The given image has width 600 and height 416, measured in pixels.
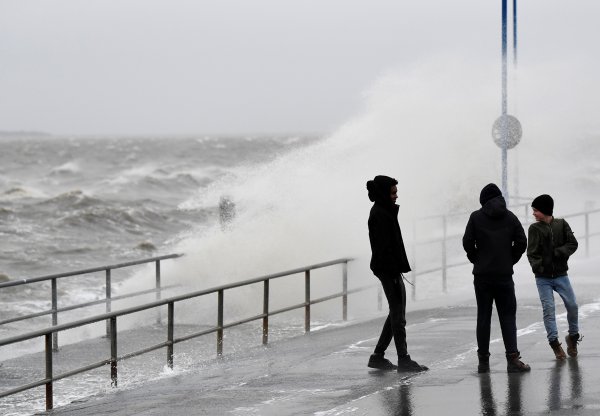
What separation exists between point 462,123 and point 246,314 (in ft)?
67.4

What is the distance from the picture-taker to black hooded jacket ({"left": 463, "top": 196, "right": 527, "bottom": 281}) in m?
9.28

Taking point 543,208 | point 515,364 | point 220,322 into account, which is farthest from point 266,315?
point 543,208

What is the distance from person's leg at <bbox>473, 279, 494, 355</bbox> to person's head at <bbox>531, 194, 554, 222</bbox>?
839mm

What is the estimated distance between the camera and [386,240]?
31.4 feet

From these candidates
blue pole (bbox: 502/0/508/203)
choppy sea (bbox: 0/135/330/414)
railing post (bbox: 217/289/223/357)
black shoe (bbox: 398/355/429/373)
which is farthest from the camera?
choppy sea (bbox: 0/135/330/414)

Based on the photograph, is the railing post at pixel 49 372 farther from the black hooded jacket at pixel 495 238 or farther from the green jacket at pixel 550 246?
the green jacket at pixel 550 246

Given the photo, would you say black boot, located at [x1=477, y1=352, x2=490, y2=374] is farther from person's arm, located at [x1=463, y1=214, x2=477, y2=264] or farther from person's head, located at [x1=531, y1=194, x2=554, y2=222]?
person's head, located at [x1=531, y1=194, x2=554, y2=222]

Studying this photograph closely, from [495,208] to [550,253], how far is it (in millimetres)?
961

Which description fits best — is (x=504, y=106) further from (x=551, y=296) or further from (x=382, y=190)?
(x=382, y=190)

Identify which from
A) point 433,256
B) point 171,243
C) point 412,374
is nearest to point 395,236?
point 412,374

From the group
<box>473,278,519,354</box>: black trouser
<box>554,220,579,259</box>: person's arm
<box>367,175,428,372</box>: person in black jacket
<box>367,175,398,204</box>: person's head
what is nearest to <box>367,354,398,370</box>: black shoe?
<box>367,175,428,372</box>: person in black jacket

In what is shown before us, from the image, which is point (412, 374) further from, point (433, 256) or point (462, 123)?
point (462, 123)

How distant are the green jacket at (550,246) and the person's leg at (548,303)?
8 centimetres

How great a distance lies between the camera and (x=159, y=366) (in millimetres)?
12117
